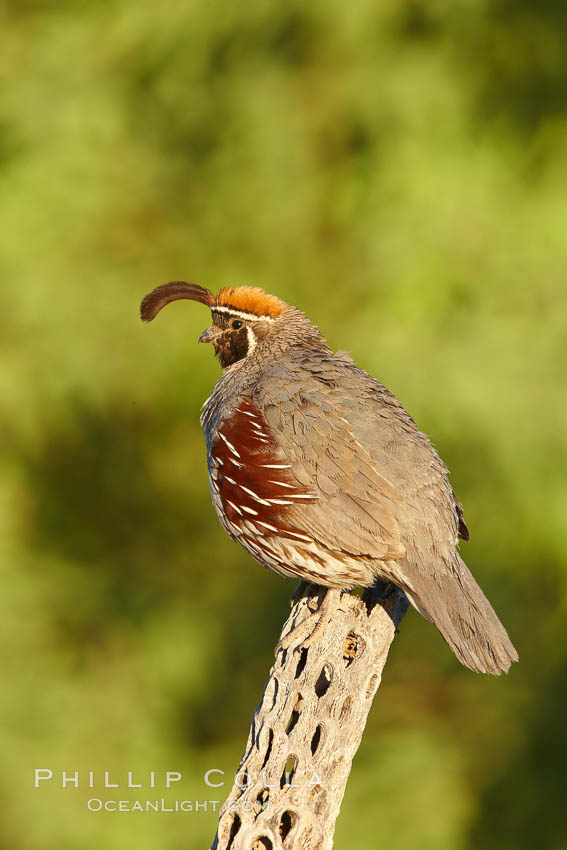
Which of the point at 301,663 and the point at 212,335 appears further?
the point at 212,335

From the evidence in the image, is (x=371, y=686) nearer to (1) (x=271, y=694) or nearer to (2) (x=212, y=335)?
(1) (x=271, y=694)

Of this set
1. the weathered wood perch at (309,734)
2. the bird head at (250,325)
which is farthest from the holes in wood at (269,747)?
the bird head at (250,325)

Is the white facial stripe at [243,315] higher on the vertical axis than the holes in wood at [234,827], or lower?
higher

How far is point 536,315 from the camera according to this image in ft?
19.1

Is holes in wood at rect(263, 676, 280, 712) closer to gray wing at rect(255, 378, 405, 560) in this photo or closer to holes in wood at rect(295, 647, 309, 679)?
holes in wood at rect(295, 647, 309, 679)

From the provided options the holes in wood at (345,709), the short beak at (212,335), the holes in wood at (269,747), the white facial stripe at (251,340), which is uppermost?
the short beak at (212,335)

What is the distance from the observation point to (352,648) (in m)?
3.49

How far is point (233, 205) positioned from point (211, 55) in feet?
3.15

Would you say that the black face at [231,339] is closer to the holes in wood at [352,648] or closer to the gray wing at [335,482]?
the gray wing at [335,482]

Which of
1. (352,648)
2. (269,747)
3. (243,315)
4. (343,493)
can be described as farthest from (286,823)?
(243,315)

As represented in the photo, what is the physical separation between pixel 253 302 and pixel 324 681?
1664mm

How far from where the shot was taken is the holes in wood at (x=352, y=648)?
3.43 metres

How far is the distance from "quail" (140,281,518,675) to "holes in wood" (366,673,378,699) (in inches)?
11.4

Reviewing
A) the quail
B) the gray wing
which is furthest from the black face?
the gray wing
